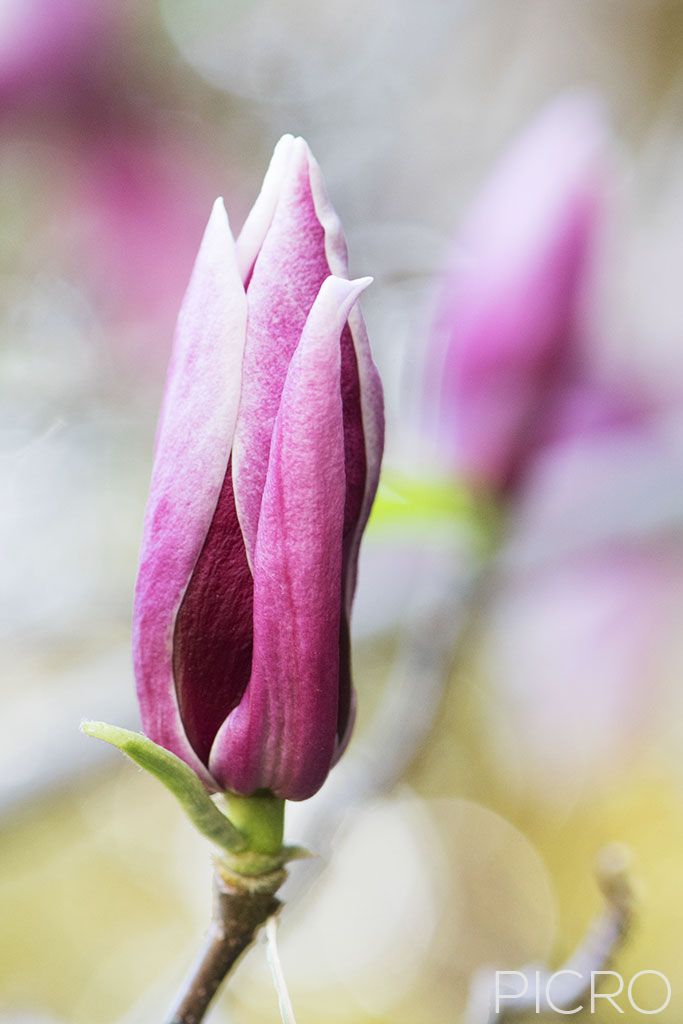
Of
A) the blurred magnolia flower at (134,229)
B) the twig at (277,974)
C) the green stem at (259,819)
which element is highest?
the blurred magnolia flower at (134,229)

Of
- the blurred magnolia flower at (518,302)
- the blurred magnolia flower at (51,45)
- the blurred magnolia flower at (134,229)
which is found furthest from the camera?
the blurred magnolia flower at (134,229)

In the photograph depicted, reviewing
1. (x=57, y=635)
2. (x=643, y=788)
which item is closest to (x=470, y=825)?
(x=643, y=788)

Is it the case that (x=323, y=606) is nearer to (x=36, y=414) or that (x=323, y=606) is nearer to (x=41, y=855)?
(x=36, y=414)

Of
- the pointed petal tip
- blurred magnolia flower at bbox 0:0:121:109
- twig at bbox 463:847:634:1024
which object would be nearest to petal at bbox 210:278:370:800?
the pointed petal tip

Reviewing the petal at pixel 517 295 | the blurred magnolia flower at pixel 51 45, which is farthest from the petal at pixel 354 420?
the blurred magnolia flower at pixel 51 45

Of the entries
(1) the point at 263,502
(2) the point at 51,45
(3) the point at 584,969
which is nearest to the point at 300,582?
(1) the point at 263,502

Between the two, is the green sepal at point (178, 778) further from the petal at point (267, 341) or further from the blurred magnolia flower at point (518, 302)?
the blurred magnolia flower at point (518, 302)
